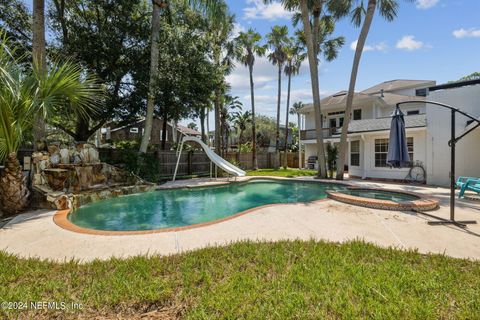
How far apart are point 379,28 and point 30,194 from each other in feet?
60.6

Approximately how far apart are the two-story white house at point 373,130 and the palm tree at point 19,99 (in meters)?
13.2

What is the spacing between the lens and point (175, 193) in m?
11.5

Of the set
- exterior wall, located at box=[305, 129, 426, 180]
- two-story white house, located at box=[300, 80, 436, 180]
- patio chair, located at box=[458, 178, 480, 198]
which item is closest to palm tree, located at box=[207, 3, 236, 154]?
two-story white house, located at box=[300, 80, 436, 180]

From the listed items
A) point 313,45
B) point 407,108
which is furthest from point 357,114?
point 313,45

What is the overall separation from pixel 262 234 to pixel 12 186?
6.45 metres

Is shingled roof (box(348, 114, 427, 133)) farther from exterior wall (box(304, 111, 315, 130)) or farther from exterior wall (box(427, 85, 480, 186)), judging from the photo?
exterior wall (box(304, 111, 315, 130))

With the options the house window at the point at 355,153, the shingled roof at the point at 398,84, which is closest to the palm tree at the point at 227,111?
the house window at the point at 355,153

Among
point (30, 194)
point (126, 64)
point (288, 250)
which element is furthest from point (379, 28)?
point (30, 194)

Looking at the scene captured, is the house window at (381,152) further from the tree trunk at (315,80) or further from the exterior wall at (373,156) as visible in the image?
the tree trunk at (315,80)

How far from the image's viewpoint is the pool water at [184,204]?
6.68 m

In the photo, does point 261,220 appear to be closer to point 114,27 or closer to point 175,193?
point 175,193

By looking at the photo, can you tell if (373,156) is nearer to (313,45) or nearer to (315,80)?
(315,80)

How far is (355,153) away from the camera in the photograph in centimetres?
1645

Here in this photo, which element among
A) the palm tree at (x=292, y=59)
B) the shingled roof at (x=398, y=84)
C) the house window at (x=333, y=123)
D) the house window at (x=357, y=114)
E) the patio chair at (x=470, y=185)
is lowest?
the patio chair at (x=470, y=185)
